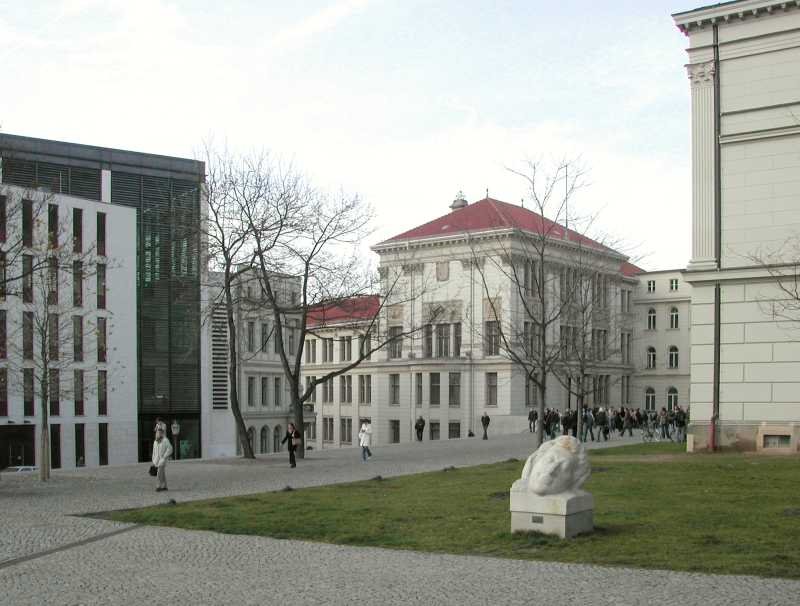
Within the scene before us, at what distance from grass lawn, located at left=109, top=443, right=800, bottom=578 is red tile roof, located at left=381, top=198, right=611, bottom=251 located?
53.6 m

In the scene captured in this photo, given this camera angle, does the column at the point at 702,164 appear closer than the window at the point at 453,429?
Yes

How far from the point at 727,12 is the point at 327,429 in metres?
70.2

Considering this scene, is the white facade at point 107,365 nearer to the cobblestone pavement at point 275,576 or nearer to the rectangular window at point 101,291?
the rectangular window at point 101,291

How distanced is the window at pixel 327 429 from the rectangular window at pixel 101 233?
39.1 m

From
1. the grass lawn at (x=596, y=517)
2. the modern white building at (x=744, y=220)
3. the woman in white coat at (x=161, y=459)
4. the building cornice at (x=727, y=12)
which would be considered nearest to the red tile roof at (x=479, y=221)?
the building cornice at (x=727, y=12)

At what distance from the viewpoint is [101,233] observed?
200 feet

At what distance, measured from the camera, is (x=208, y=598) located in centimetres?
1101

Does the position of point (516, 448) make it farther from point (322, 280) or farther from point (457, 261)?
point (457, 261)

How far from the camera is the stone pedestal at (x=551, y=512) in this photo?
550 inches

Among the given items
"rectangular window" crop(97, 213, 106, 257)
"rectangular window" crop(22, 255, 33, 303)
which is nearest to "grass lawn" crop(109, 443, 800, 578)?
"rectangular window" crop(22, 255, 33, 303)

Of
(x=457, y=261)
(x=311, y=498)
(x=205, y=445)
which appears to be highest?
(x=457, y=261)

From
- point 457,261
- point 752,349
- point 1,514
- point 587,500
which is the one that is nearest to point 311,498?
point 1,514

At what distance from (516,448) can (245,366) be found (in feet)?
104

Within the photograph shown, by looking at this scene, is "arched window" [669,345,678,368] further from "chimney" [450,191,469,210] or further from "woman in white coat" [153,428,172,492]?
"woman in white coat" [153,428,172,492]
